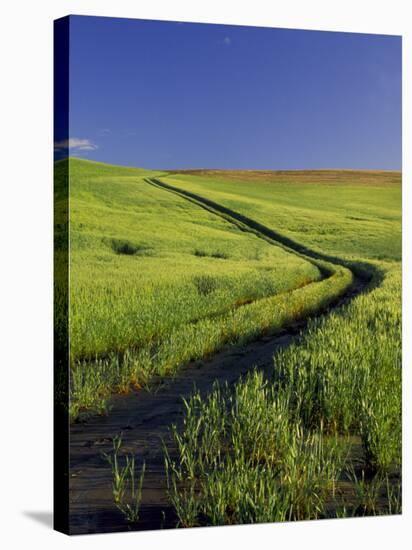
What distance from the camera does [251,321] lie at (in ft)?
36.6

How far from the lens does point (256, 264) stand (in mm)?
11133

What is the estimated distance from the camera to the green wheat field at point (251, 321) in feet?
33.0

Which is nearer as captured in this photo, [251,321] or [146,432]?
[146,432]

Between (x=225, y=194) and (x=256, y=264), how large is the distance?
75 centimetres

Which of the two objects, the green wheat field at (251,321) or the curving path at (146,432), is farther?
the green wheat field at (251,321)

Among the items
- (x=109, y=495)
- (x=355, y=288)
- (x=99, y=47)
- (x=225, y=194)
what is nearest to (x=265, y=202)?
(x=225, y=194)

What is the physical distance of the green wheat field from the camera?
33.0 feet

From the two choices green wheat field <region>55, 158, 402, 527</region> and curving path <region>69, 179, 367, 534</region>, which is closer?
curving path <region>69, 179, 367, 534</region>

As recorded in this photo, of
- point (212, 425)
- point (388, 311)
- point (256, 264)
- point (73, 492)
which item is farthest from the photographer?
point (388, 311)

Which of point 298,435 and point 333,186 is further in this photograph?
point 333,186

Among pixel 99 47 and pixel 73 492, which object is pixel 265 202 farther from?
pixel 73 492

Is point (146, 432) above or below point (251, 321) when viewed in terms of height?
below

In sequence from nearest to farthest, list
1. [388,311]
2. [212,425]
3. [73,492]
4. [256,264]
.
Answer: [73,492] → [212,425] → [256,264] → [388,311]

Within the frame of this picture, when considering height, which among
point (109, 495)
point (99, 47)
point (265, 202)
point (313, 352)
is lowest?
point (109, 495)
